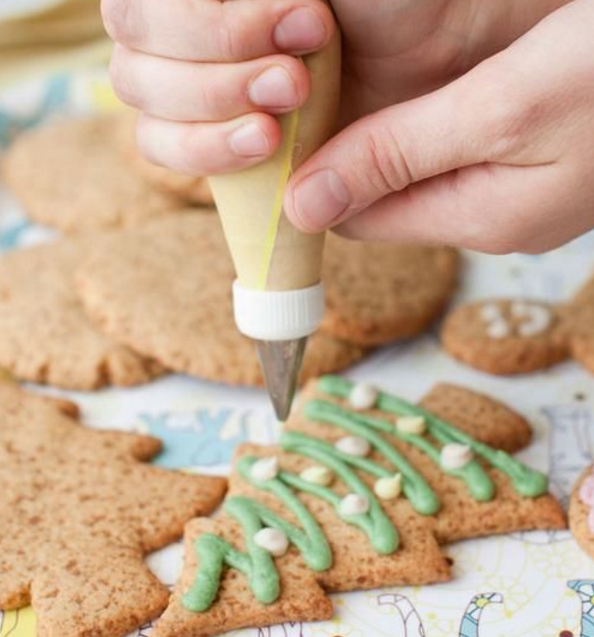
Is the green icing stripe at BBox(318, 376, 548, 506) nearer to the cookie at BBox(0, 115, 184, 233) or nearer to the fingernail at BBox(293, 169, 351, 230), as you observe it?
the fingernail at BBox(293, 169, 351, 230)

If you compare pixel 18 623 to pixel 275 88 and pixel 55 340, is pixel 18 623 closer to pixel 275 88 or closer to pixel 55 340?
pixel 55 340

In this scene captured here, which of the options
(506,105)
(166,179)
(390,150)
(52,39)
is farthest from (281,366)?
(52,39)

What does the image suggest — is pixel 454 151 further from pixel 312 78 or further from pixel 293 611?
pixel 293 611

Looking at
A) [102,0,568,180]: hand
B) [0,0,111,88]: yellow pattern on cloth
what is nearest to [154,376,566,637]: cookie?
[102,0,568,180]: hand

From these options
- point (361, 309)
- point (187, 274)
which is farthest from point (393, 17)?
point (187, 274)

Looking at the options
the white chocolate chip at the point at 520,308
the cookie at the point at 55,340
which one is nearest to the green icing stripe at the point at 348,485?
the cookie at the point at 55,340
